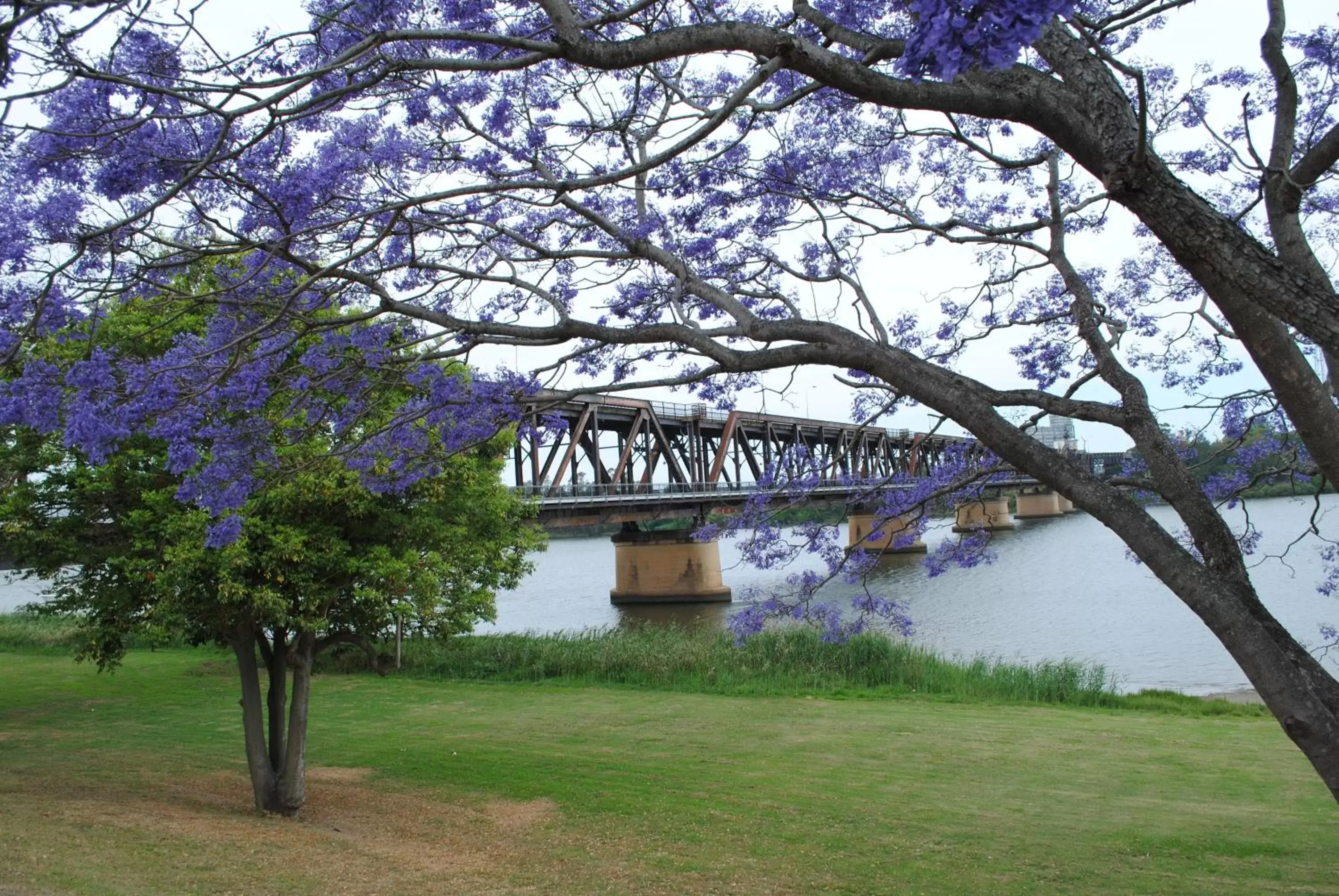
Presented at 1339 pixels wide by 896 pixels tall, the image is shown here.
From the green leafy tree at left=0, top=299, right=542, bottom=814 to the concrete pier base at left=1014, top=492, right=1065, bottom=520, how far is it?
8655 cm

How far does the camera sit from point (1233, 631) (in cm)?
548

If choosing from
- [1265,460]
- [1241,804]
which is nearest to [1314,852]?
[1241,804]

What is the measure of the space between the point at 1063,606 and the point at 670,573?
2387 centimetres

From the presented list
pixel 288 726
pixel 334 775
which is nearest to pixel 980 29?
pixel 288 726

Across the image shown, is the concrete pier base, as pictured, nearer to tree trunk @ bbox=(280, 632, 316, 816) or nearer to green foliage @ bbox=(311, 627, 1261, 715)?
green foliage @ bbox=(311, 627, 1261, 715)

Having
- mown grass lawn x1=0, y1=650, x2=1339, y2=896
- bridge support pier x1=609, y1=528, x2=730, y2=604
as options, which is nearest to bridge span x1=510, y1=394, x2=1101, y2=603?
bridge support pier x1=609, y1=528, x2=730, y2=604

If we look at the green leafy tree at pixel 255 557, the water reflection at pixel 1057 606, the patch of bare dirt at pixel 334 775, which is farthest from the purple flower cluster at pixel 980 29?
the patch of bare dirt at pixel 334 775

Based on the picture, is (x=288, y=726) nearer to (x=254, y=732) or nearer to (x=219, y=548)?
(x=254, y=732)

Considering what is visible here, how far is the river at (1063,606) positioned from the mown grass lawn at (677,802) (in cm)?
294

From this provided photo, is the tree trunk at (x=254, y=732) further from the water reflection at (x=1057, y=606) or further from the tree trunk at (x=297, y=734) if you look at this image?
the water reflection at (x=1057, y=606)

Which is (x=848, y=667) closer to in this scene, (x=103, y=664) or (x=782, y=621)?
(x=782, y=621)

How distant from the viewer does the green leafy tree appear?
35.4 feet

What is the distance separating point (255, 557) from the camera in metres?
10.9

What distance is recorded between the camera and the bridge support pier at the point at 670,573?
55250 mm
